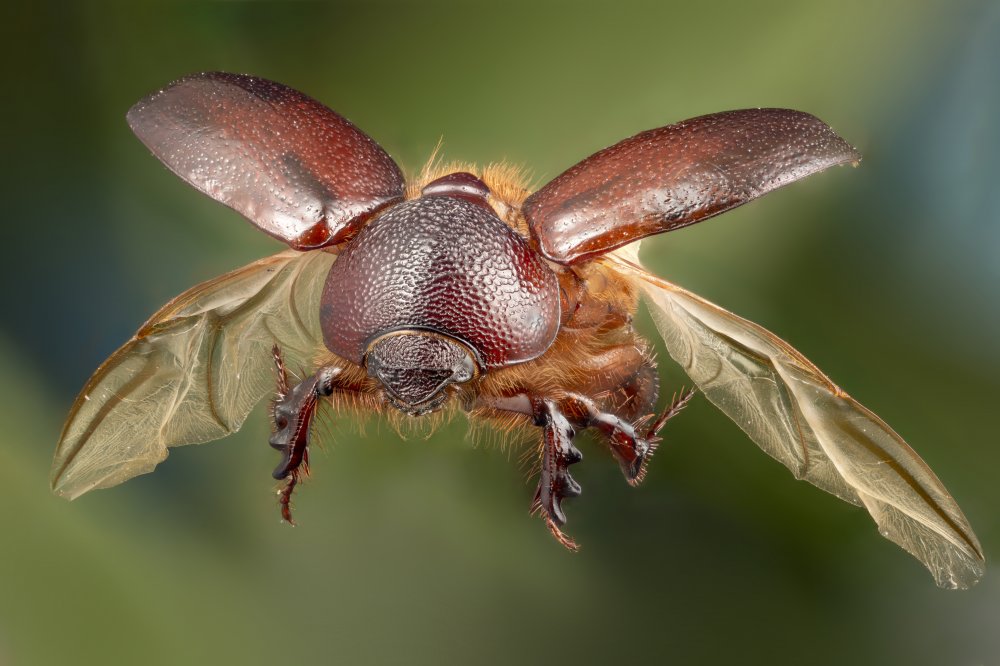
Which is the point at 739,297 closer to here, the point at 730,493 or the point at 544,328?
the point at 730,493

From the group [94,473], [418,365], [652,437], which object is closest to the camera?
[418,365]

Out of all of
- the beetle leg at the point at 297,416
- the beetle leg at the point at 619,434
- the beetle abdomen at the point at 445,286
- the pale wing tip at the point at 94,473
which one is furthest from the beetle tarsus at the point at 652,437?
the pale wing tip at the point at 94,473

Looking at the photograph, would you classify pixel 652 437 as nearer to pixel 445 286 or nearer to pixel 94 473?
pixel 445 286

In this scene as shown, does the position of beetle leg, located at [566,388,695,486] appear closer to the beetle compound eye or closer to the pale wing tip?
the beetle compound eye

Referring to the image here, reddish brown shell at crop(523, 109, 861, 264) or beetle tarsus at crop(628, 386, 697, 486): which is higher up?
reddish brown shell at crop(523, 109, 861, 264)

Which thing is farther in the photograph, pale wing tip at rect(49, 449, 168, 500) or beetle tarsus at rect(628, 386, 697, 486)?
pale wing tip at rect(49, 449, 168, 500)

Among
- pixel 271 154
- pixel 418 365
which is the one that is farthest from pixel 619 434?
pixel 271 154

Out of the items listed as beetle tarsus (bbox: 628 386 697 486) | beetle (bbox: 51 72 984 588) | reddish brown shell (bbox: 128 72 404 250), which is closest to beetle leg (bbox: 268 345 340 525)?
beetle (bbox: 51 72 984 588)
